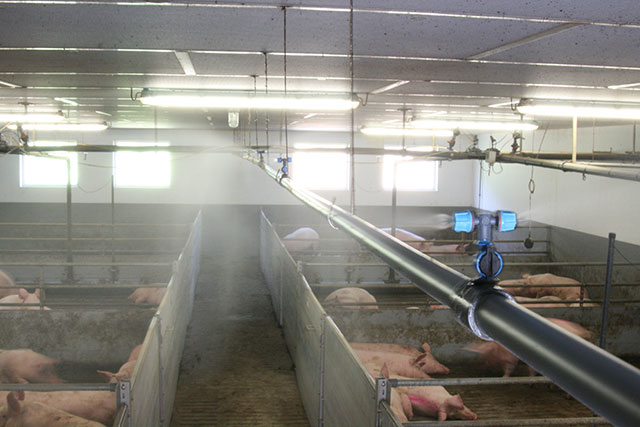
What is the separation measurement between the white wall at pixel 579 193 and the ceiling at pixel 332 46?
134 inches

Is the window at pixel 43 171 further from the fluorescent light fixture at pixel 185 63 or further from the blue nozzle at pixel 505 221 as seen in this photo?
the blue nozzle at pixel 505 221

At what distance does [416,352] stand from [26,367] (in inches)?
155

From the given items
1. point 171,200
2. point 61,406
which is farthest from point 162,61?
point 171,200

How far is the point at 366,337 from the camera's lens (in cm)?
574

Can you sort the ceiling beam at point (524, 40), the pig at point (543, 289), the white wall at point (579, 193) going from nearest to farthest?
the ceiling beam at point (524, 40) < the pig at point (543, 289) < the white wall at point (579, 193)

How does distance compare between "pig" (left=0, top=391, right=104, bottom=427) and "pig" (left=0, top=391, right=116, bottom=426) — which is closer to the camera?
"pig" (left=0, top=391, right=104, bottom=427)

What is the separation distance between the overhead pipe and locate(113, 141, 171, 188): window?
45.3 feet

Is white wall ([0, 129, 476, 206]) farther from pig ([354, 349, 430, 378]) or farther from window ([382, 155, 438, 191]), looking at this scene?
pig ([354, 349, 430, 378])

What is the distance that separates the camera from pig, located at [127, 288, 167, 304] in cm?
711

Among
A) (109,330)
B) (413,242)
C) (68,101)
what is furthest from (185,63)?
(413,242)

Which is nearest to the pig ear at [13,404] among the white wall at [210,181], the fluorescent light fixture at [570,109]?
the fluorescent light fixture at [570,109]

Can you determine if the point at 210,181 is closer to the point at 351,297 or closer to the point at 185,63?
the point at 351,297

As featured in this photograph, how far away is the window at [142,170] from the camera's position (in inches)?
578

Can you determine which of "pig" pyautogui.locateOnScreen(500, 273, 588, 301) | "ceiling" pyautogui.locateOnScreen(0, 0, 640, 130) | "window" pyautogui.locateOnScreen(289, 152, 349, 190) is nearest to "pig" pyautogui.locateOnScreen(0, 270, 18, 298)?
"ceiling" pyautogui.locateOnScreen(0, 0, 640, 130)
